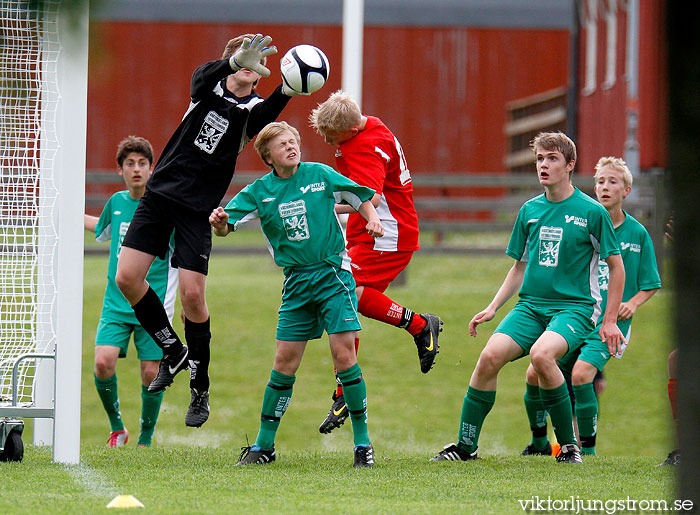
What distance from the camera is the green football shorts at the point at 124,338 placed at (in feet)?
23.0

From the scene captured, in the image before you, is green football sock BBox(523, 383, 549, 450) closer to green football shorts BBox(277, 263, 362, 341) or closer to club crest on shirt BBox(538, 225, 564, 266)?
club crest on shirt BBox(538, 225, 564, 266)

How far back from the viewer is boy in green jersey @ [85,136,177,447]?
23.0ft

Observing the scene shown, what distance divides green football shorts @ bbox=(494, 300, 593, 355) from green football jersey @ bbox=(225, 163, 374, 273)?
3.43ft

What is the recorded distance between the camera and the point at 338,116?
20.0 feet

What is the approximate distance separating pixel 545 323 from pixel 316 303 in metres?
1.37

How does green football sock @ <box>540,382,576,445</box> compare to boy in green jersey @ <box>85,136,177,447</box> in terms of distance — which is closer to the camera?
green football sock @ <box>540,382,576,445</box>

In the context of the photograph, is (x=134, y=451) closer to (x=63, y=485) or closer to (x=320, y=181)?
(x=63, y=485)

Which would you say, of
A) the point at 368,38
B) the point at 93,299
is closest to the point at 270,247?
the point at 93,299

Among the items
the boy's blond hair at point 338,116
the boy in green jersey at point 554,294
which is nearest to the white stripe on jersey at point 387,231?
the boy's blond hair at point 338,116

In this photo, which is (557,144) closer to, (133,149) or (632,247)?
(632,247)

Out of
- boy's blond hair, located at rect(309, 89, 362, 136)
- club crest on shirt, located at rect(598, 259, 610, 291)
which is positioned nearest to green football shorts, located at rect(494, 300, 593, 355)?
club crest on shirt, located at rect(598, 259, 610, 291)

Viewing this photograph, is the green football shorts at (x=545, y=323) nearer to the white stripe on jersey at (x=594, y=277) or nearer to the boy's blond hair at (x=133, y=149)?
the white stripe on jersey at (x=594, y=277)

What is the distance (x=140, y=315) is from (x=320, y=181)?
4.54 feet

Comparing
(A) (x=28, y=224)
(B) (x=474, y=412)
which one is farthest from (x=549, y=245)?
(A) (x=28, y=224)
